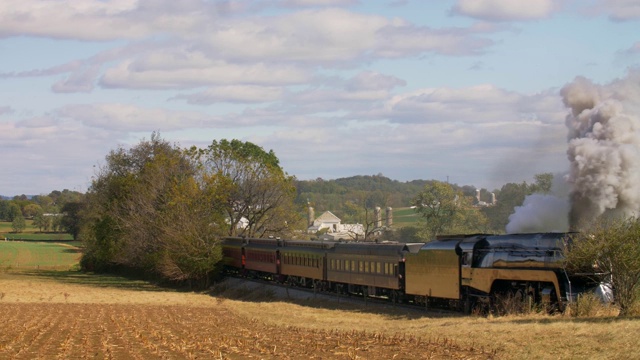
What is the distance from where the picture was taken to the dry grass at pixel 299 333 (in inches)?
815

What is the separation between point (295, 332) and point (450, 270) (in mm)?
9382

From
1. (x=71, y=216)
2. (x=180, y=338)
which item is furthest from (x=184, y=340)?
(x=71, y=216)

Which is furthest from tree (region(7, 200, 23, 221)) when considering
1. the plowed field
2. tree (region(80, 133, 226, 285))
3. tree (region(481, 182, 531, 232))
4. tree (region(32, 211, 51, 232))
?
the plowed field

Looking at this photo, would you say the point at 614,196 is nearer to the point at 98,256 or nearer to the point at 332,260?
the point at 332,260

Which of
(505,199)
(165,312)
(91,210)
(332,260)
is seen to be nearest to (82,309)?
(165,312)

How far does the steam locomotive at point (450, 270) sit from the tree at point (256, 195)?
19.3m

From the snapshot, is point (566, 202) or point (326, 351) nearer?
point (326, 351)

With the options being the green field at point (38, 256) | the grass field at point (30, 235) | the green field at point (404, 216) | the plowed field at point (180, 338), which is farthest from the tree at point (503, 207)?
the grass field at point (30, 235)

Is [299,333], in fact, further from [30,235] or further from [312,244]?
[30,235]

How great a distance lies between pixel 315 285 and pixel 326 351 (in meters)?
27.9

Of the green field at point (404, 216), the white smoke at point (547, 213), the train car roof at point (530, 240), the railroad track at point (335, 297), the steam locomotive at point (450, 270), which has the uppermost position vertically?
the green field at point (404, 216)

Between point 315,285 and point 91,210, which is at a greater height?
point 91,210

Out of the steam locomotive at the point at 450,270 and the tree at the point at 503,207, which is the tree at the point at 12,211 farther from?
the steam locomotive at the point at 450,270

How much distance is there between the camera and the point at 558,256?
28.5 m
